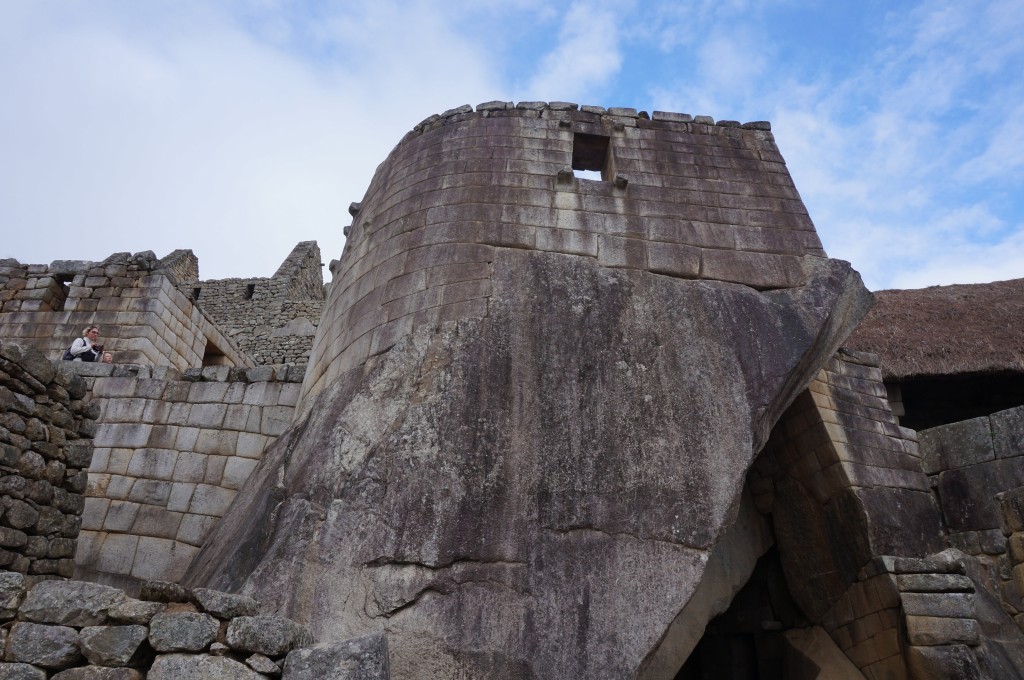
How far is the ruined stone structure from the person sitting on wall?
261 mm

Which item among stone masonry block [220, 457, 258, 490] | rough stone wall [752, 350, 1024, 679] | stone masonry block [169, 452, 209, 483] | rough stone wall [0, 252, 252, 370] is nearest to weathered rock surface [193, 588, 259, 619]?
stone masonry block [220, 457, 258, 490]

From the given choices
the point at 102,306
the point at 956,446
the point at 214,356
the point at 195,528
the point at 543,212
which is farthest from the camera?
the point at 214,356

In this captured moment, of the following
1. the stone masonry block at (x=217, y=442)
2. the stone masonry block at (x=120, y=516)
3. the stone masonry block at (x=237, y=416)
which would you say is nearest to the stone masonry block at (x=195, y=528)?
the stone masonry block at (x=120, y=516)

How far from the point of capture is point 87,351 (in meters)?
8.05

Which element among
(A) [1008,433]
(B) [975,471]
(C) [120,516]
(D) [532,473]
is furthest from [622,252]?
(A) [1008,433]

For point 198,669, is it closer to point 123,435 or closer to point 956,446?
point 123,435

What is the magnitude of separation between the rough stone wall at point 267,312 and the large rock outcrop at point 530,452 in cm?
1065

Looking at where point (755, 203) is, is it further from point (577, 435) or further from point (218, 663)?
point (218, 663)

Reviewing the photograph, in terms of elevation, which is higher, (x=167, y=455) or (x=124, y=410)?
(x=124, y=410)

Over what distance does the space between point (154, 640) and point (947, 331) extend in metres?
12.9

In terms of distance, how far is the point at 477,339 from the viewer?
5.14 m

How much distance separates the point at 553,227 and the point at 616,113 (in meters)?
1.82

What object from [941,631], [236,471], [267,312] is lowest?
[941,631]

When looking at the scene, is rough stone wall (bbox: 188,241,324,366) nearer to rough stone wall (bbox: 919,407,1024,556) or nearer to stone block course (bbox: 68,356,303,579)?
stone block course (bbox: 68,356,303,579)
